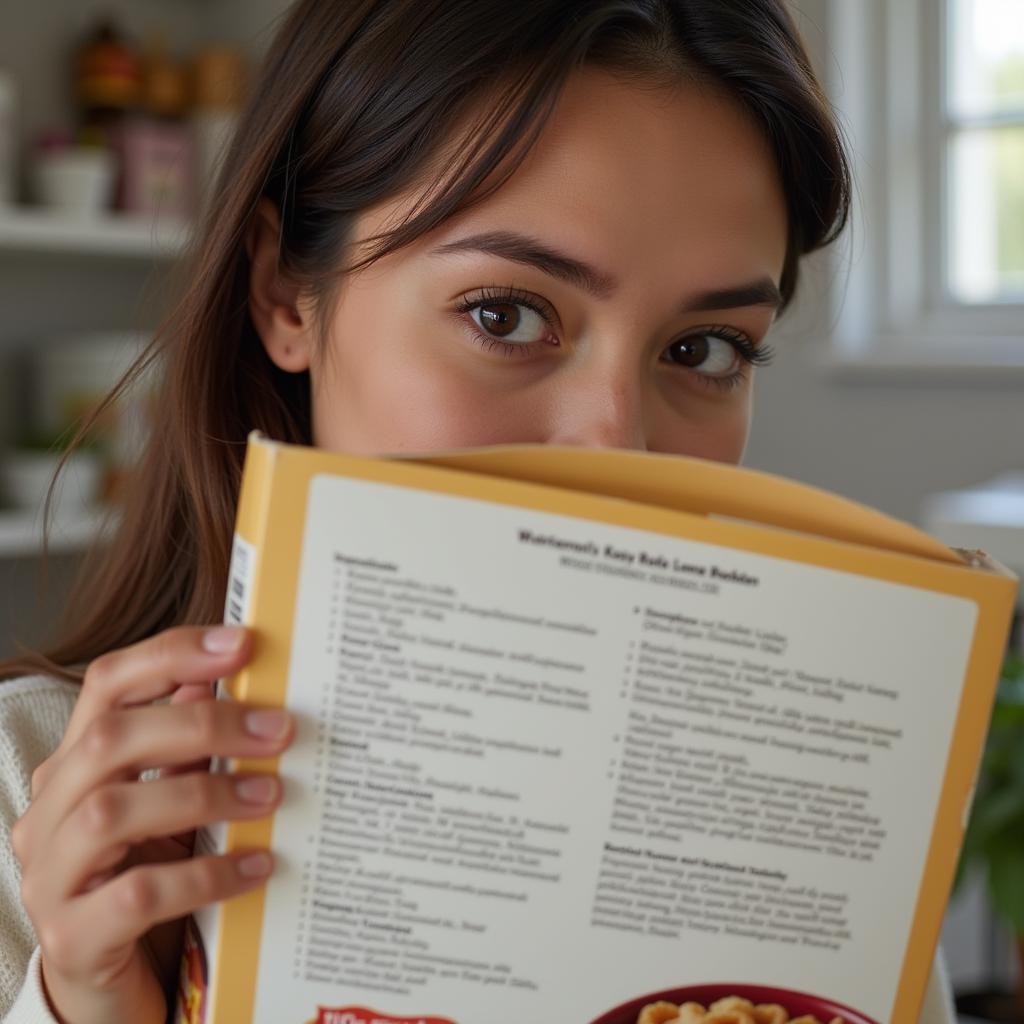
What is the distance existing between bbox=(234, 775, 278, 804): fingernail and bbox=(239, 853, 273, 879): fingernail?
0.07 feet

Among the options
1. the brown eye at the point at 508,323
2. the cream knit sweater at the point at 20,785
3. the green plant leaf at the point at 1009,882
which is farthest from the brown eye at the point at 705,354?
the green plant leaf at the point at 1009,882

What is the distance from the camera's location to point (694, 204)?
722mm

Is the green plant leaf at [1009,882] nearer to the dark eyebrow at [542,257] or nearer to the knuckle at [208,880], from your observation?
the dark eyebrow at [542,257]

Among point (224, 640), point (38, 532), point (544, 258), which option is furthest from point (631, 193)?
point (38, 532)

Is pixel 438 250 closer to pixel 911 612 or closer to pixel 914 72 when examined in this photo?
Result: pixel 911 612

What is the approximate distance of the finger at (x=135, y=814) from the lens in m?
0.47

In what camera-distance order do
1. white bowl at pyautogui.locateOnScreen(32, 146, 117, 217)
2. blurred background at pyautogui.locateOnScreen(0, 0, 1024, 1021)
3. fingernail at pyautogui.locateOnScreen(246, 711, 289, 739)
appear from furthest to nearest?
white bowl at pyautogui.locateOnScreen(32, 146, 117, 217) → blurred background at pyautogui.locateOnScreen(0, 0, 1024, 1021) → fingernail at pyautogui.locateOnScreen(246, 711, 289, 739)

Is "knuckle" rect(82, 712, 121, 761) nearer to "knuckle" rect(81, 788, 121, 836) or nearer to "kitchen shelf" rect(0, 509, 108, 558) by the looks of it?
"knuckle" rect(81, 788, 121, 836)

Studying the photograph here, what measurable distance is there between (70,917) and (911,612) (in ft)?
1.15

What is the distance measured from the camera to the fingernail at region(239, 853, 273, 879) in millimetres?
476

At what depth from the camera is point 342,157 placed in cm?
79

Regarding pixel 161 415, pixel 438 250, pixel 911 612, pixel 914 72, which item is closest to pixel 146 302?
pixel 161 415

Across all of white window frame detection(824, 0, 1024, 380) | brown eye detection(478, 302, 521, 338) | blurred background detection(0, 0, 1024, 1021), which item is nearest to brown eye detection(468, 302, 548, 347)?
brown eye detection(478, 302, 521, 338)

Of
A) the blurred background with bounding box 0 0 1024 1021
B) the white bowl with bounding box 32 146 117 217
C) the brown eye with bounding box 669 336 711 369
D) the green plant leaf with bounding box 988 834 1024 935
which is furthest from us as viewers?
the white bowl with bounding box 32 146 117 217
